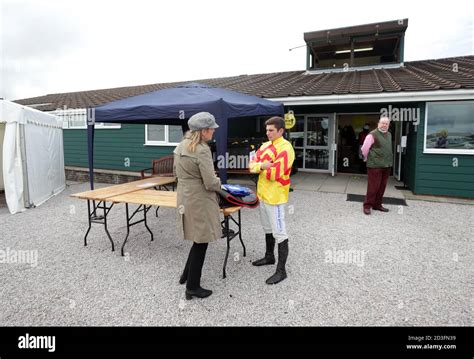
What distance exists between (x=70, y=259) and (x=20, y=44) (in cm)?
1663

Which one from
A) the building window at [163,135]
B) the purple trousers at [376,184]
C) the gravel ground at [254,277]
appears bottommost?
the gravel ground at [254,277]

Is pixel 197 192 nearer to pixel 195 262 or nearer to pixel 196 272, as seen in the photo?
pixel 195 262

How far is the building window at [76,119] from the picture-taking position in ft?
37.6

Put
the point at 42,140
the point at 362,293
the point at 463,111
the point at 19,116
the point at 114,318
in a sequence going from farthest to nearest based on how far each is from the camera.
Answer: the point at 42,140 < the point at 463,111 < the point at 19,116 < the point at 362,293 < the point at 114,318

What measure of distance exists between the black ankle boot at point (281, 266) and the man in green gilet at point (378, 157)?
3.22 m

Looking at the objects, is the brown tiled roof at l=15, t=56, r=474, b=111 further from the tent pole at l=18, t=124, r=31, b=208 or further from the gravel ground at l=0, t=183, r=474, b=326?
the tent pole at l=18, t=124, r=31, b=208

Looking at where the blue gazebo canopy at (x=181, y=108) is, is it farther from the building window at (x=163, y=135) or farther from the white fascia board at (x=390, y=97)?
the building window at (x=163, y=135)

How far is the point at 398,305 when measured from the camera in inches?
110

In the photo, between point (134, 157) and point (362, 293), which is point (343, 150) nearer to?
point (134, 157)

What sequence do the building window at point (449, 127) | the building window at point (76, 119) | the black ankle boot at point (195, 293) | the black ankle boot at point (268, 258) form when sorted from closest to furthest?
the black ankle boot at point (195, 293) → the black ankle boot at point (268, 258) → the building window at point (449, 127) → the building window at point (76, 119)

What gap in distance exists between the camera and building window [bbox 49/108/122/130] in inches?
451

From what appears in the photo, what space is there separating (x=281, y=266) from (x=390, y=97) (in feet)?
19.1

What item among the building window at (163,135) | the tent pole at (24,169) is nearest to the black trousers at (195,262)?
the tent pole at (24,169)
